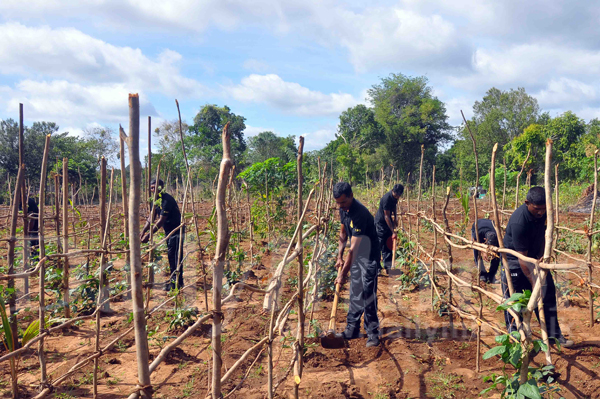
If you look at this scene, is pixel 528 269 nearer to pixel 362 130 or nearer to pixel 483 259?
pixel 483 259

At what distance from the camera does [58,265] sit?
4062 mm

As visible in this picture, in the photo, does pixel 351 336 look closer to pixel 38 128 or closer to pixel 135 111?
pixel 135 111

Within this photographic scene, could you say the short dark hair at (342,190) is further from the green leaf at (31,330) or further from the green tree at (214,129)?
the green tree at (214,129)

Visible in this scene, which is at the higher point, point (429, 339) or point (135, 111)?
point (135, 111)

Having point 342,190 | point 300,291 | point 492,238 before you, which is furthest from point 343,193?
point 492,238

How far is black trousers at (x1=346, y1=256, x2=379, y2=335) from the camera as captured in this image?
362 centimetres

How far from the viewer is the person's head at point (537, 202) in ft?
9.46

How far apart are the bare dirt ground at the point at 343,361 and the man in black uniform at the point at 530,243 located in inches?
14.7

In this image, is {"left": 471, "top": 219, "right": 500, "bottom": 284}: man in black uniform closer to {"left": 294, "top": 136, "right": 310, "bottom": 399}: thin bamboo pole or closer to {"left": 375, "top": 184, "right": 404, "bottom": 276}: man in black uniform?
{"left": 375, "top": 184, "right": 404, "bottom": 276}: man in black uniform

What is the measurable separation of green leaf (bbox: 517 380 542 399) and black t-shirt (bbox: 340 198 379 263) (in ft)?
6.31

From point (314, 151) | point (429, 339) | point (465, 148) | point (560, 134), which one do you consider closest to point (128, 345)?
point (429, 339)

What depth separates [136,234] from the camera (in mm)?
1321

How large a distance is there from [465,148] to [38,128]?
1080 inches

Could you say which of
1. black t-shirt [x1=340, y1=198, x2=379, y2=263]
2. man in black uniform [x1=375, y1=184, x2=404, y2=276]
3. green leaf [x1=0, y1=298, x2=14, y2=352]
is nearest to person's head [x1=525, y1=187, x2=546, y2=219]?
black t-shirt [x1=340, y1=198, x2=379, y2=263]
